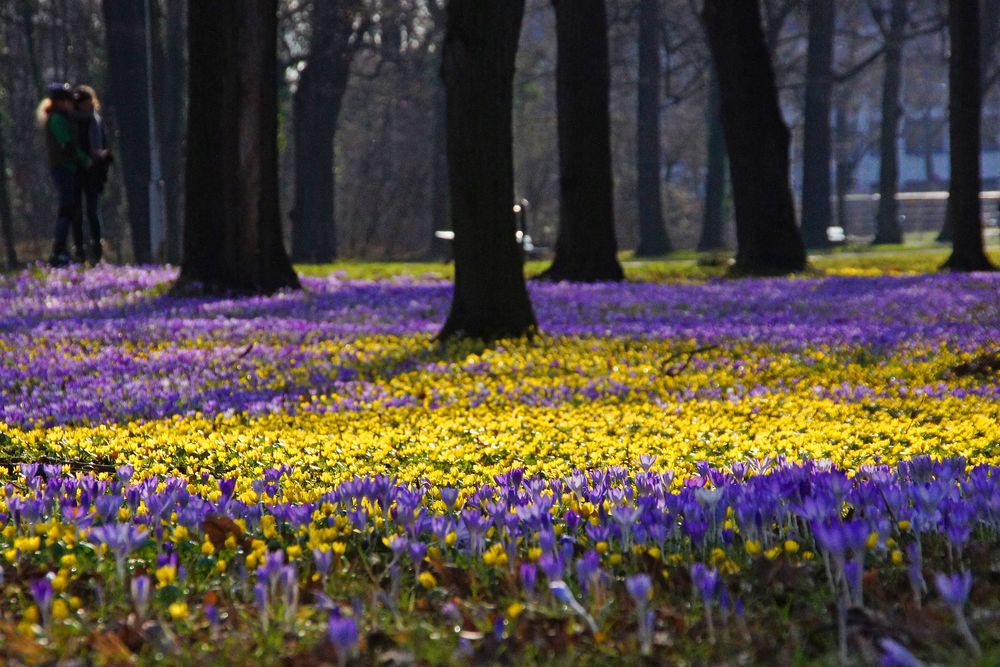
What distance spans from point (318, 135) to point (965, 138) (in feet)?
59.5

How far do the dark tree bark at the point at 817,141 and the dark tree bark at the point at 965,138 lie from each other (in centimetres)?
2120

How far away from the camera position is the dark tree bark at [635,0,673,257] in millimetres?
42750

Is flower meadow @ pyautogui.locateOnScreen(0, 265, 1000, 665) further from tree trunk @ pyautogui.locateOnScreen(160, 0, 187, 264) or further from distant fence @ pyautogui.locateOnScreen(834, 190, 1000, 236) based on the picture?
distant fence @ pyautogui.locateOnScreen(834, 190, 1000, 236)

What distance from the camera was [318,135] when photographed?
34.7m

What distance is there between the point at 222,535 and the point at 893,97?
159 ft

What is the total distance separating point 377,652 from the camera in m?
2.75

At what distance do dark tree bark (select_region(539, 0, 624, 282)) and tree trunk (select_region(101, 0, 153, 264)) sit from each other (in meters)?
14.9

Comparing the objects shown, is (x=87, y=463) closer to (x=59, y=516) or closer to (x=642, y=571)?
(x=59, y=516)

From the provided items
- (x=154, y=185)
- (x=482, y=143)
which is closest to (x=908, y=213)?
(x=154, y=185)

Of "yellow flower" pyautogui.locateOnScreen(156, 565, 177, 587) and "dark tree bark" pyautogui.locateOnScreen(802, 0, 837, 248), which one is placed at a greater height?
"dark tree bark" pyautogui.locateOnScreen(802, 0, 837, 248)

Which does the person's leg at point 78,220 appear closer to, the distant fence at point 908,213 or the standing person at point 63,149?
the standing person at point 63,149

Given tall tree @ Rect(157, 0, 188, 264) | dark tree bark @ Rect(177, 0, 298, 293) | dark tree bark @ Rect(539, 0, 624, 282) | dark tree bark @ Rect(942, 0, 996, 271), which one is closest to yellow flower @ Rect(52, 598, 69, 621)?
dark tree bark @ Rect(177, 0, 298, 293)

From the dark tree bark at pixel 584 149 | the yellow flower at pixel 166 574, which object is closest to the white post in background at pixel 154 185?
the dark tree bark at pixel 584 149

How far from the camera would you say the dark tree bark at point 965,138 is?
20672 mm
